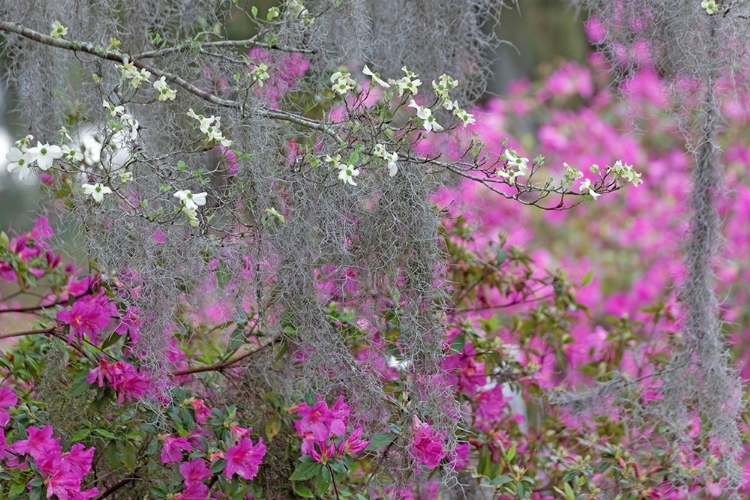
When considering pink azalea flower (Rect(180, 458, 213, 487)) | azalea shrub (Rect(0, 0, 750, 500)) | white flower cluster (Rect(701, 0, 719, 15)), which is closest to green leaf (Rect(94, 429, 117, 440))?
azalea shrub (Rect(0, 0, 750, 500))

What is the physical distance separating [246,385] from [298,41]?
0.61m

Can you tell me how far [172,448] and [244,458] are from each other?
11 centimetres

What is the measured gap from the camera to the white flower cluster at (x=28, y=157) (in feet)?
3.87

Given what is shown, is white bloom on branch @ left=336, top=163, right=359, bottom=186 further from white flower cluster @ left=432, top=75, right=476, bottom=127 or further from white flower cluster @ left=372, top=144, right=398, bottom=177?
white flower cluster @ left=432, top=75, right=476, bottom=127

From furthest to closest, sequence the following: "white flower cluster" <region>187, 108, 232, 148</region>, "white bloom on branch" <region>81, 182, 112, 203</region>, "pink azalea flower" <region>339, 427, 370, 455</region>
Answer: "pink azalea flower" <region>339, 427, 370, 455</region>, "white flower cluster" <region>187, 108, 232, 148</region>, "white bloom on branch" <region>81, 182, 112, 203</region>

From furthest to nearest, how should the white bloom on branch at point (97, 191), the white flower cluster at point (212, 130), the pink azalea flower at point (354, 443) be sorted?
the pink azalea flower at point (354, 443) < the white flower cluster at point (212, 130) < the white bloom on branch at point (97, 191)

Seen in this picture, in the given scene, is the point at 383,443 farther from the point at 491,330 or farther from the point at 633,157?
the point at 633,157

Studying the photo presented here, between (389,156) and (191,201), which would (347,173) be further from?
(191,201)

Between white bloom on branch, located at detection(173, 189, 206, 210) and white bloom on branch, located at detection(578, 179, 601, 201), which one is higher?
white bloom on branch, located at detection(578, 179, 601, 201)

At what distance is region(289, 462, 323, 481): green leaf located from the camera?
139 cm

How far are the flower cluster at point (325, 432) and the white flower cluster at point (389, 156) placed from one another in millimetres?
384

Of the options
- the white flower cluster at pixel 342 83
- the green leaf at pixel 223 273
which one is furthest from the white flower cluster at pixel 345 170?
the green leaf at pixel 223 273

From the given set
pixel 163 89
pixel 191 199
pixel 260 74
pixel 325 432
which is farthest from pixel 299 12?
pixel 325 432

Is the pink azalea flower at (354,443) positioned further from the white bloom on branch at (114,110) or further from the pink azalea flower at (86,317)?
the white bloom on branch at (114,110)
